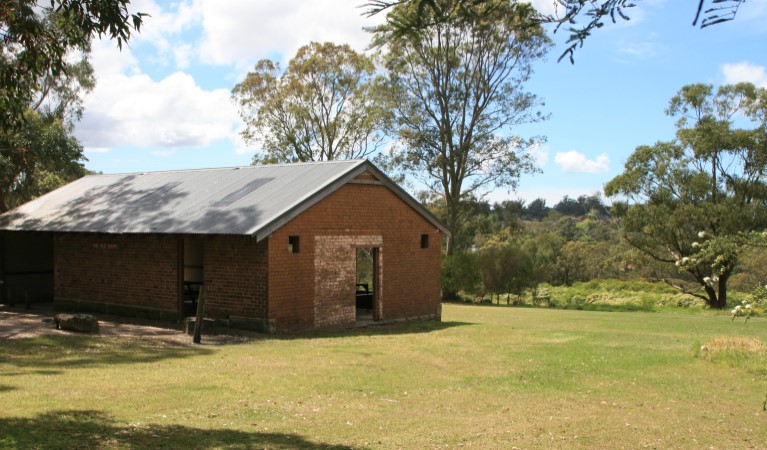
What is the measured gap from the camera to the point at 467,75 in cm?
4297

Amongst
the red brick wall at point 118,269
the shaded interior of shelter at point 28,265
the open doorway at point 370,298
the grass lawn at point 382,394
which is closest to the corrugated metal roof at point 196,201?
the red brick wall at point 118,269

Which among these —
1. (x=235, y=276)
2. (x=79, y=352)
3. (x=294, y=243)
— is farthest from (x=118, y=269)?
(x=79, y=352)

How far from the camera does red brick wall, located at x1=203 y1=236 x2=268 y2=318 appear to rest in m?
17.6

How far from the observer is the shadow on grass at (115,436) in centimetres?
706

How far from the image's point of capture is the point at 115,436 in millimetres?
7418

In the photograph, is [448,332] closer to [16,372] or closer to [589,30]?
[16,372]

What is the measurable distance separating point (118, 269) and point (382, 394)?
497 inches

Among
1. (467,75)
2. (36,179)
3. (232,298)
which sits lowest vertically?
(232,298)

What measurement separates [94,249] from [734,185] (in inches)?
1374

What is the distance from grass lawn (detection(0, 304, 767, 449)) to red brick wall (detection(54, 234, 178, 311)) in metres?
4.12

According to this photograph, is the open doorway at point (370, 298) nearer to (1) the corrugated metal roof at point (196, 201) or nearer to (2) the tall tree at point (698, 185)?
(1) the corrugated metal roof at point (196, 201)

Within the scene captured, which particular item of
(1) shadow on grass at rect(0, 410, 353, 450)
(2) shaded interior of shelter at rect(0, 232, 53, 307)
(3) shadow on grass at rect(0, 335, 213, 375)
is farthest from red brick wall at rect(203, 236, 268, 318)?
(1) shadow on grass at rect(0, 410, 353, 450)

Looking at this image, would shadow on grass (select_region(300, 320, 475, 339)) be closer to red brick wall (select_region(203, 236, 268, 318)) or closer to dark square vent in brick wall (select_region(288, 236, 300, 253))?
red brick wall (select_region(203, 236, 268, 318))

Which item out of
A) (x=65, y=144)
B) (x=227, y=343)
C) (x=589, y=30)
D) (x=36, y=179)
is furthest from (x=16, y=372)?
(x=36, y=179)
